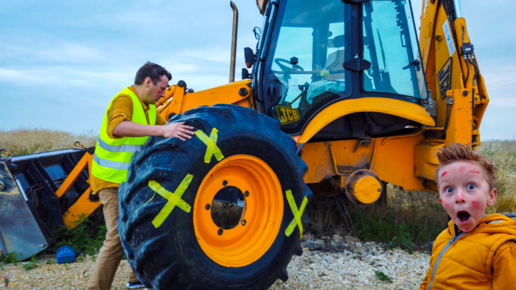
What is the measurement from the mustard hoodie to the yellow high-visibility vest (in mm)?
2227

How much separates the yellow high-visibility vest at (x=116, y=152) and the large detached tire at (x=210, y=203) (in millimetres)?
270

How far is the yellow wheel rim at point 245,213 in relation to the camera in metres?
2.72

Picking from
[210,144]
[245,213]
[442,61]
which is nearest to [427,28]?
[442,61]

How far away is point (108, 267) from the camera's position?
2.91 meters

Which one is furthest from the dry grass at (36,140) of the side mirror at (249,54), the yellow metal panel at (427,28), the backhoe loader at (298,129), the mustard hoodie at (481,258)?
the mustard hoodie at (481,258)

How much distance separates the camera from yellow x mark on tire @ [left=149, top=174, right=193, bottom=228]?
2.39 metres

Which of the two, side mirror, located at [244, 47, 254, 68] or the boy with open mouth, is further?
side mirror, located at [244, 47, 254, 68]

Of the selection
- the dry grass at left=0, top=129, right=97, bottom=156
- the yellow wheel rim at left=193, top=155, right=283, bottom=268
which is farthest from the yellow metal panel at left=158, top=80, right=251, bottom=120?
the dry grass at left=0, top=129, right=97, bottom=156

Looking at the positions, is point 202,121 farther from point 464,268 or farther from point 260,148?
point 464,268

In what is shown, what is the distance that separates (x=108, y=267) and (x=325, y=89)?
8.70 ft

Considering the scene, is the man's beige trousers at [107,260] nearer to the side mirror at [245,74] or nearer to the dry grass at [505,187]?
the side mirror at [245,74]

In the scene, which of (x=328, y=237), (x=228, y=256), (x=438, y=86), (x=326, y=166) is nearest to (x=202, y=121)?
(x=228, y=256)

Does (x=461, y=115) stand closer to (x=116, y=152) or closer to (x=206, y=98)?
(x=206, y=98)

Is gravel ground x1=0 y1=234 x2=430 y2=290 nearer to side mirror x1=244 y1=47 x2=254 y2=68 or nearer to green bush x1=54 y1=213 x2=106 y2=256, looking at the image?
green bush x1=54 y1=213 x2=106 y2=256
